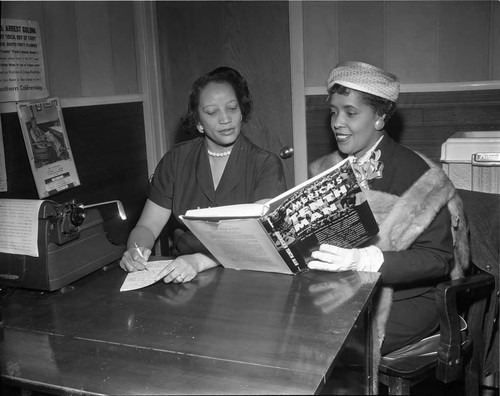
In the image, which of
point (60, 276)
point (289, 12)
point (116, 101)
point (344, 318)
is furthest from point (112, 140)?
point (344, 318)

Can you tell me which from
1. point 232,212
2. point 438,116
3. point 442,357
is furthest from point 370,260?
point 438,116

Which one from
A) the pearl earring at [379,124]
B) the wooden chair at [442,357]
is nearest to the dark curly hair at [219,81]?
the pearl earring at [379,124]

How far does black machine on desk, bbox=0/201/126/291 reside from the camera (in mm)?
1741

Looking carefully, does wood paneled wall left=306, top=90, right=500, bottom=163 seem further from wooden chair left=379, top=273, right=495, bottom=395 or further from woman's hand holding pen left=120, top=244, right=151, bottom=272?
woman's hand holding pen left=120, top=244, right=151, bottom=272

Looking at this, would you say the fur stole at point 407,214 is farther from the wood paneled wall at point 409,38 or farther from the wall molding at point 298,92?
the wall molding at point 298,92

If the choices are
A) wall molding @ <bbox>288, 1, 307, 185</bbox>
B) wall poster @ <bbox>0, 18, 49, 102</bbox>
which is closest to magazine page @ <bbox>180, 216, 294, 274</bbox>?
wall poster @ <bbox>0, 18, 49, 102</bbox>

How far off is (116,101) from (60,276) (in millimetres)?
1484

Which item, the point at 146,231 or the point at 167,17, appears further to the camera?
the point at 167,17

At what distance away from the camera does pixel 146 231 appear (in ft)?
7.33

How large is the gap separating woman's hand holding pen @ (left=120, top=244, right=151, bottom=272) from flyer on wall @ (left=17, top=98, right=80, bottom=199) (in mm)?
696

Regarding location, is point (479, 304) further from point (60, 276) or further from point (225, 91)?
point (60, 276)

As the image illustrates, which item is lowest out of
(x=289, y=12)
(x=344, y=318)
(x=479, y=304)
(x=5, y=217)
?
(x=479, y=304)

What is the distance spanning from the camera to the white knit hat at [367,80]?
211cm

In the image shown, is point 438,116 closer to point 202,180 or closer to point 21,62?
point 202,180
